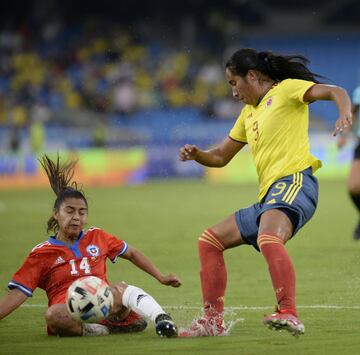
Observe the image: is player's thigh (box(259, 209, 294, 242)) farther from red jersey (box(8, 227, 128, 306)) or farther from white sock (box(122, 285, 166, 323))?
red jersey (box(8, 227, 128, 306))

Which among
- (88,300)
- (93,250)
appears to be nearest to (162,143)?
(93,250)

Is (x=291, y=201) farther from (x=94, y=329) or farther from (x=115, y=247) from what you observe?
(x=94, y=329)

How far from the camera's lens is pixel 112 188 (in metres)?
26.5

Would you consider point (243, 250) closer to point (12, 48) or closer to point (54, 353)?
point (54, 353)

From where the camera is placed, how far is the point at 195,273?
10938 mm

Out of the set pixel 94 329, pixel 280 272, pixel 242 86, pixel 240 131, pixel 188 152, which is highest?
pixel 242 86

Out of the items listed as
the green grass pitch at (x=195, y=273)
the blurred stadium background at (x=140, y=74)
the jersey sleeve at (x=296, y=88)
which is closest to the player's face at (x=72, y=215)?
the green grass pitch at (x=195, y=273)

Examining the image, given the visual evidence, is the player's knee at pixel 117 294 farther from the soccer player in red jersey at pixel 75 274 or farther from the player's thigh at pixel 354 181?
the player's thigh at pixel 354 181

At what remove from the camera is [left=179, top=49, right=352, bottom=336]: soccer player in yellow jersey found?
658 centimetres

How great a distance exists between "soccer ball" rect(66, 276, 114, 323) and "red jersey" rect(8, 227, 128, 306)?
443 mm

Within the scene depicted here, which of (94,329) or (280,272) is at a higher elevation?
(280,272)

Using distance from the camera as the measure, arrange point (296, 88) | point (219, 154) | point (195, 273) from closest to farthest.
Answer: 1. point (296, 88)
2. point (219, 154)
3. point (195, 273)

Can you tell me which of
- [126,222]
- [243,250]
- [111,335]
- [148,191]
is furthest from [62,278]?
[148,191]

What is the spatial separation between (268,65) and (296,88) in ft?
1.25
